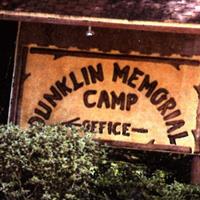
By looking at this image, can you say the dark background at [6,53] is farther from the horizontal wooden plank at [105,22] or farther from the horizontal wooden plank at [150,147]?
the horizontal wooden plank at [150,147]

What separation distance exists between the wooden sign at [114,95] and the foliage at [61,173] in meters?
0.54

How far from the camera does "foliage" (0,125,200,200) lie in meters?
6.96

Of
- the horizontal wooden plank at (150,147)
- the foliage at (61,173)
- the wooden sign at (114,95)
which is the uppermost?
the wooden sign at (114,95)

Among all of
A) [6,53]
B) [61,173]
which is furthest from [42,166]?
[6,53]

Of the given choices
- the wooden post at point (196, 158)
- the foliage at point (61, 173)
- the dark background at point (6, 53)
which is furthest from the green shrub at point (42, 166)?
the dark background at point (6, 53)

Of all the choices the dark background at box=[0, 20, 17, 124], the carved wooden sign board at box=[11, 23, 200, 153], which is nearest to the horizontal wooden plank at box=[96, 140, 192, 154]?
the carved wooden sign board at box=[11, 23, 200, 153]

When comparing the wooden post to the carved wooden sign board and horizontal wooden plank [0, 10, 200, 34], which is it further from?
horizontal wooden plank [0, 10, 200, 34]

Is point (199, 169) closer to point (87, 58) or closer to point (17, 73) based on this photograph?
point (87, 58)

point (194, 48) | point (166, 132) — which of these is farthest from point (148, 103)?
point (194, 48)

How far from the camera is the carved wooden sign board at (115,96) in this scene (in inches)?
323

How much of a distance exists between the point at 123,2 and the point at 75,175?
2383 millimetres

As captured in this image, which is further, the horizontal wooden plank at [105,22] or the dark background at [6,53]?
the dark background at [6,53]

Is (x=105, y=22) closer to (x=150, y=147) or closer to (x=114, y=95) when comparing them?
(x=114, y=95)

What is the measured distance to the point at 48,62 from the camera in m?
8.45
